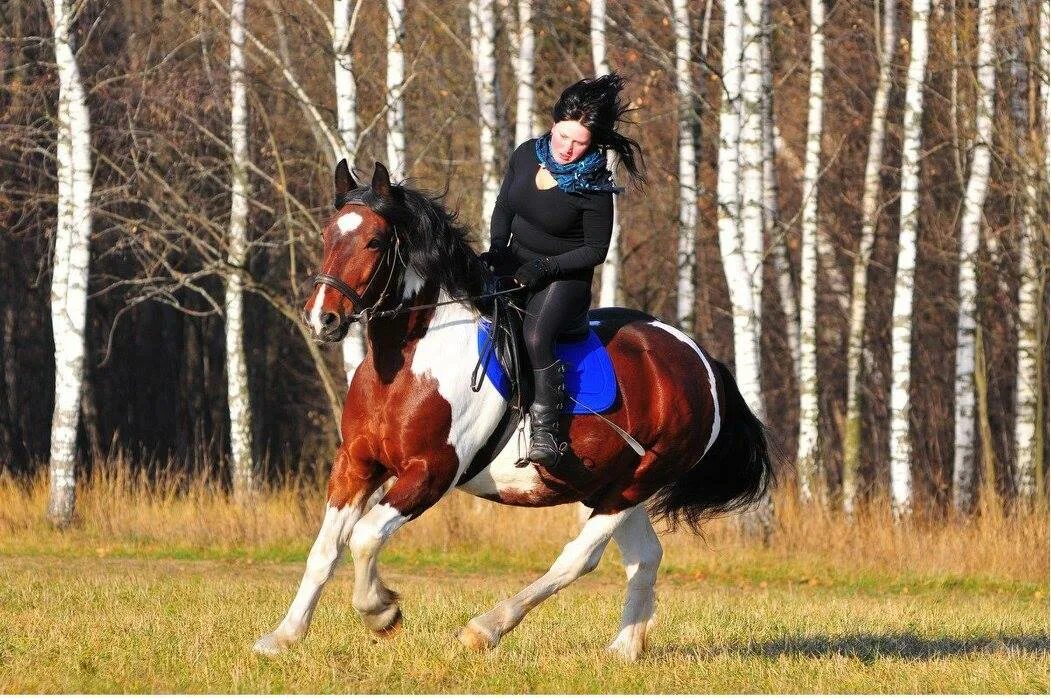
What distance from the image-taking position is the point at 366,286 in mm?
7129

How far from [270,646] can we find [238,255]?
1158 centimetres

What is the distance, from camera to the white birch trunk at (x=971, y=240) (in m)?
17.1

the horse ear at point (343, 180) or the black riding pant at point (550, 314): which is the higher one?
the horse ear at point (343, 180)

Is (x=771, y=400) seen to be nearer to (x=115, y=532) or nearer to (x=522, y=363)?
(x=115, y=532)

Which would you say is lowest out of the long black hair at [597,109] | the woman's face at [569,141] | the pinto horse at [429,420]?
the pinto horse at [429,420]

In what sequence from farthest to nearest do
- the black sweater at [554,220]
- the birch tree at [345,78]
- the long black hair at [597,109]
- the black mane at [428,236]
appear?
the birch tree at [345,78], the black sweater at [554,220], the long black hair at [597,109], the black mane at [428,236]

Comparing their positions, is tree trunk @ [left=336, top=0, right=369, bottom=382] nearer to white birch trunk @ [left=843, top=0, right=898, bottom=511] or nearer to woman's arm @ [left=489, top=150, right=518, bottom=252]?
white birch trunk @ [left=843, top=0, right=898, bottom=511]

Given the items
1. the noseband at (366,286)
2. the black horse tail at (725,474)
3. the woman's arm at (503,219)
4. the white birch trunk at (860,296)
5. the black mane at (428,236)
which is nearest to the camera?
the noseband at (366,286)

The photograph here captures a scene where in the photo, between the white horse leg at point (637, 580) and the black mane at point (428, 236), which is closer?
the black mane at point (428, 236)

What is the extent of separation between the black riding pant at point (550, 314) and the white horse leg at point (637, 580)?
4.01 feet

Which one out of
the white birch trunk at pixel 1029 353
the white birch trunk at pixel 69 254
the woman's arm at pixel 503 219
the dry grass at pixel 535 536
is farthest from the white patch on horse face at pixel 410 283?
the white birch trunk at pixel 1029 353

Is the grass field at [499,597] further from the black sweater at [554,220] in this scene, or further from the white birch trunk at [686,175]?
the white birch trunk at [686,175]

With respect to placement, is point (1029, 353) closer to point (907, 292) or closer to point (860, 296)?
point (860, 296)

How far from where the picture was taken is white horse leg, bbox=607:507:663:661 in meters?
8.41
